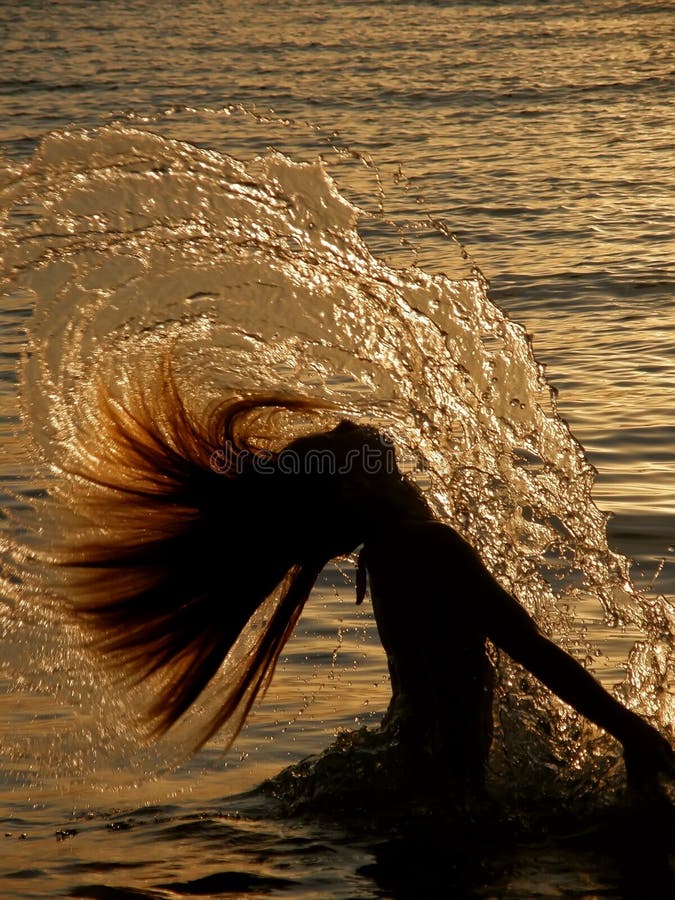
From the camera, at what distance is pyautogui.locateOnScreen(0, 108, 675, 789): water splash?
5469mm

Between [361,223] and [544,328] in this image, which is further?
[361,223]

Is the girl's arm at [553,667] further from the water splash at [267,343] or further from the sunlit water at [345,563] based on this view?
the water splash at [267,343]

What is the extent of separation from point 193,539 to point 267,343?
213 cm

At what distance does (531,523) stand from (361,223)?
27.8 feet

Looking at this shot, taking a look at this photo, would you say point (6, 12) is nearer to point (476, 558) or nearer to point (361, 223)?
point (361, 223)

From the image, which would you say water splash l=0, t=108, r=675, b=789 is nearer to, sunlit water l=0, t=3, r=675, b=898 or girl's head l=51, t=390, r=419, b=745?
sunlit water l=0, t=3, r=675, b=898

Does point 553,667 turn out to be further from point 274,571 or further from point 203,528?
point 203,528

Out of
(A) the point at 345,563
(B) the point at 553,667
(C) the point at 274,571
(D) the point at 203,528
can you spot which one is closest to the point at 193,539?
(D) the point at 203,528

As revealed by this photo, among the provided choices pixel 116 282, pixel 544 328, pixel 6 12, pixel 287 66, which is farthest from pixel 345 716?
pixel 6 12

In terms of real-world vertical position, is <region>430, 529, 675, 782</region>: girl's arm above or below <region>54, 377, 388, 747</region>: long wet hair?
below

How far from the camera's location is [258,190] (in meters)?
6.54

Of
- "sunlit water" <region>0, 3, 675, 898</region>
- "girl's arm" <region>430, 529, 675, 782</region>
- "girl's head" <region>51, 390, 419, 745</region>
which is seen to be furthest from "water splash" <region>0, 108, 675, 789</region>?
"girl's arm" <region>430, 529, 675, 782</region>

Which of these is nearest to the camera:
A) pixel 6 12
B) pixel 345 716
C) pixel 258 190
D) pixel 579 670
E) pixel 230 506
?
pixel 579 670

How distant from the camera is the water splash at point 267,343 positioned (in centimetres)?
547
